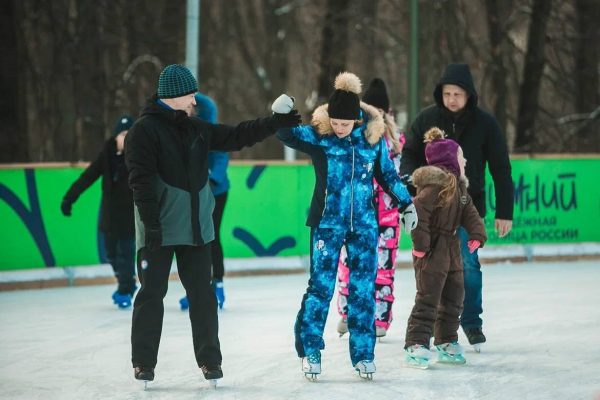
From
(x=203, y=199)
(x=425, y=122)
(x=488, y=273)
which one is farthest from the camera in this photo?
(x=488, y=273)

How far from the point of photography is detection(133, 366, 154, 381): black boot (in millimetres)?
6934

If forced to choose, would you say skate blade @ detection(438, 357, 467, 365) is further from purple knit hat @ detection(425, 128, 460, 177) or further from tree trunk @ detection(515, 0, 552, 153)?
tree trunk @ detection(515, 0, 552, 153)

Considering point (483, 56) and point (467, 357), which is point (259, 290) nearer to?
point (467, 357)

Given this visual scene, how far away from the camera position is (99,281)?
12680 millimetres

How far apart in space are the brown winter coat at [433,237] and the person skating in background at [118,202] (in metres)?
3.58

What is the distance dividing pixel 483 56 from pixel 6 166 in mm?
23188

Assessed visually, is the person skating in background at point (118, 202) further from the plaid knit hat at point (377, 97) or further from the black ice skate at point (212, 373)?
the black ice skate at point (212, 373)

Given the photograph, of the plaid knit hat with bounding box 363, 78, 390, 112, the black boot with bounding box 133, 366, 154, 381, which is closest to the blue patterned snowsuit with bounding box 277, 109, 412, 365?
the black boot with bounding box 133, 366, 154, 381

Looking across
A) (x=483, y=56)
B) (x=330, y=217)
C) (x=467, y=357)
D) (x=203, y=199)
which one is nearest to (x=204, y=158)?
(x=203, y=199)

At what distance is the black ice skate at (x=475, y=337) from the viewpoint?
816 cm

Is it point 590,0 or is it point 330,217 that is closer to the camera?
point 330,217

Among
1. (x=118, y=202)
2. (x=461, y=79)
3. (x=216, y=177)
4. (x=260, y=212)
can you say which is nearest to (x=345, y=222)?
(x=461, y=79)

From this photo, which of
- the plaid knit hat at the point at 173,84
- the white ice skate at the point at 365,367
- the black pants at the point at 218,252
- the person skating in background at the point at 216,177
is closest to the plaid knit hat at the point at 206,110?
the person skating in background at the point at 216,177

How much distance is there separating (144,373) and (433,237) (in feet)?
6.21
